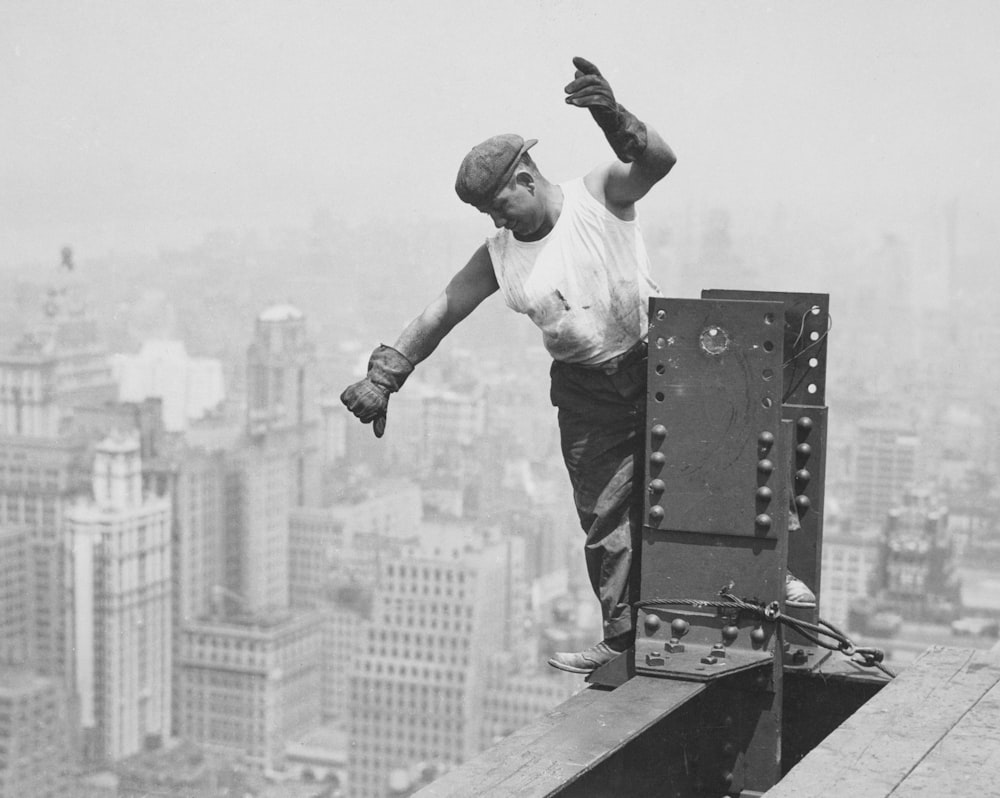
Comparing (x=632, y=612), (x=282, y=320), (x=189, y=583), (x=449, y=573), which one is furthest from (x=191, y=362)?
(x=632, y=612)

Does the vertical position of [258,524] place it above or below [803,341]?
below

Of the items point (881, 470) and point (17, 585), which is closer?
point (881, 470)

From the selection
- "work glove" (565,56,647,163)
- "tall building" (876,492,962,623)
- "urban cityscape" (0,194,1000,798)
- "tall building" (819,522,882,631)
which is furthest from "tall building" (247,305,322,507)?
"work glove" (565,56,647,163)

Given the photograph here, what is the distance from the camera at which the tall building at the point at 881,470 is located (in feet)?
148

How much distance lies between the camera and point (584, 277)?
146 inches

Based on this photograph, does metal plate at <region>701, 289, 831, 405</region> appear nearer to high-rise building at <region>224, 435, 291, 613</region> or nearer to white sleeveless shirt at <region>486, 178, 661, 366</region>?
white sleeveless shirt at <region>486, 178, 661, 366</region>

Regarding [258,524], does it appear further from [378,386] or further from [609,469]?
[609,469]

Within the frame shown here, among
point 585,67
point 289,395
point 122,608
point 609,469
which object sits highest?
point 585,67

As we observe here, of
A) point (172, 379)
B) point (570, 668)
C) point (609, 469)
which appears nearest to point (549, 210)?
point (609, 469)

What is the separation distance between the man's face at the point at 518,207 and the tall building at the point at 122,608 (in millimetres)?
42656

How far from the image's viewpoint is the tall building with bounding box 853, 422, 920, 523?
4500 centimetres

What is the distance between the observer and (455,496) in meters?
47.3

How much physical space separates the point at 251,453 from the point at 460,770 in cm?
4521

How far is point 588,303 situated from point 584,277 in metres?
0.05
